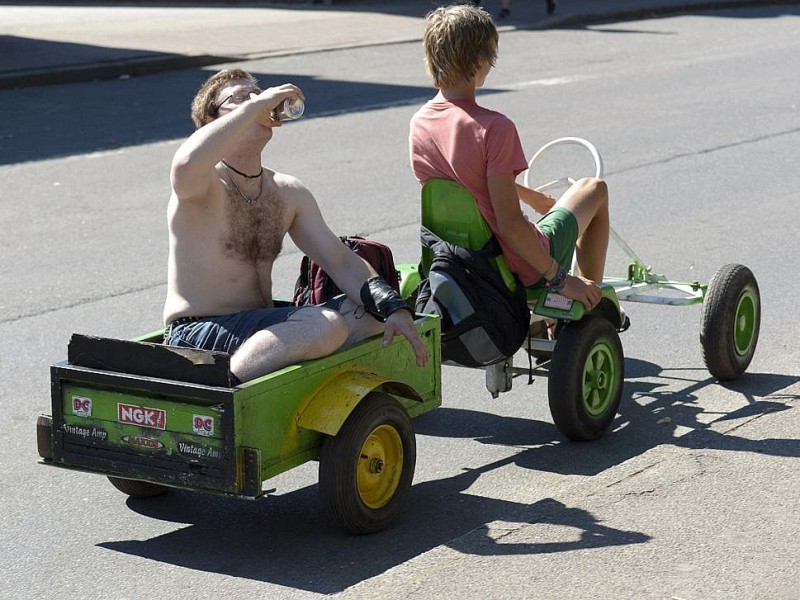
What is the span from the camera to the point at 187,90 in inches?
616

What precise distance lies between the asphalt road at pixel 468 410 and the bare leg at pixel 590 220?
60 centimetres

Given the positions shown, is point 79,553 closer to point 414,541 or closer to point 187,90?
point 414,541

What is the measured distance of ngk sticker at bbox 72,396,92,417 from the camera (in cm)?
452

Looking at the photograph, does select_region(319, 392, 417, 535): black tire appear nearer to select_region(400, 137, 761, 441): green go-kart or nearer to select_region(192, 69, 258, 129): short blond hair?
select_region(400, 137, 761, 441): green go-kart

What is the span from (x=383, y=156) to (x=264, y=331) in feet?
23.2

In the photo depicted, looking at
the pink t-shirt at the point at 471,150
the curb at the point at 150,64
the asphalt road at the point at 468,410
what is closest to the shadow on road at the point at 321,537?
the asphalt road at the point at 468,410

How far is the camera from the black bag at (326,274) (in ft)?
17.2

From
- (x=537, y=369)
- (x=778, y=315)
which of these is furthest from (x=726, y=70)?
(x=537, y=369)

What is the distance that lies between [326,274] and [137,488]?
1.03 meters

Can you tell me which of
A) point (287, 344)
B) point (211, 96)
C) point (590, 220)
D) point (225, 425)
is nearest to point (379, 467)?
point (287, 344)

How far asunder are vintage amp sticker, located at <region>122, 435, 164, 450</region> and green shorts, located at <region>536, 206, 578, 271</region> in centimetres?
193

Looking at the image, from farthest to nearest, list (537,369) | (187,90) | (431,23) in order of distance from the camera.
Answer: (187,90) < (537,369) < (431,23)

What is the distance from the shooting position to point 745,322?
631 centimetres

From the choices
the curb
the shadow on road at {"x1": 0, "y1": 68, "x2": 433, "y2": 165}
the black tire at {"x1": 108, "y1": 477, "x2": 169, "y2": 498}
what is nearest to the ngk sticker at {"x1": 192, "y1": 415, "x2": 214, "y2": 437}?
the black tire at {"x1": 108, "y1": 477, "x2": 169, "y2": 498}
